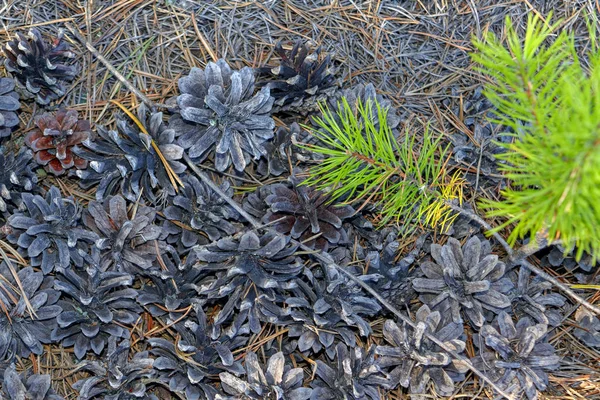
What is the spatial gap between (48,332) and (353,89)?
1.83m

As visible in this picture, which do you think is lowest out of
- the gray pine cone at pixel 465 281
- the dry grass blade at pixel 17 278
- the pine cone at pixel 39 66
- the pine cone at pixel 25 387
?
the pine cone at pixel 25 387

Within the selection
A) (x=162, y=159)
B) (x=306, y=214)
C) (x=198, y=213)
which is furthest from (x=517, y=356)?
(x=162, y=159)

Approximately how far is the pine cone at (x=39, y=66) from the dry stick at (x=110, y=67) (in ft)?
0.30

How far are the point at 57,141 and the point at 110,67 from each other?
454 mm

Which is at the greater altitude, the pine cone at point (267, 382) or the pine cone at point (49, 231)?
the pine cone at point (49, 231)

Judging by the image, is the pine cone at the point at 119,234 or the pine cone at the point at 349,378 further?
the pine cone at the point at 119,234

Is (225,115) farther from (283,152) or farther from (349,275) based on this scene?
(349,275)

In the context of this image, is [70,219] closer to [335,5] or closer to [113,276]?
[113,276]

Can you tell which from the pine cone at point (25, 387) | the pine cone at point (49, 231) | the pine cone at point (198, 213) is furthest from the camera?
the pine cone at point (198, 213)

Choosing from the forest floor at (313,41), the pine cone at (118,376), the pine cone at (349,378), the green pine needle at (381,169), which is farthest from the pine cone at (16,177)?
the pine cone at (349,378)

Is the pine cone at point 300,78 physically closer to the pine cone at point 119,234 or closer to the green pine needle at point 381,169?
the green pine needle at point 381,169

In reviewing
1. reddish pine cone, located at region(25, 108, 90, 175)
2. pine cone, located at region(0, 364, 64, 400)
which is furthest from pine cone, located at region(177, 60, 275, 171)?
pine cone, located at region(0, 364, 64, 400)

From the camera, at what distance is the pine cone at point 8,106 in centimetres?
256

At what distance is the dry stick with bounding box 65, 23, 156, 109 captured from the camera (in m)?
2.67
